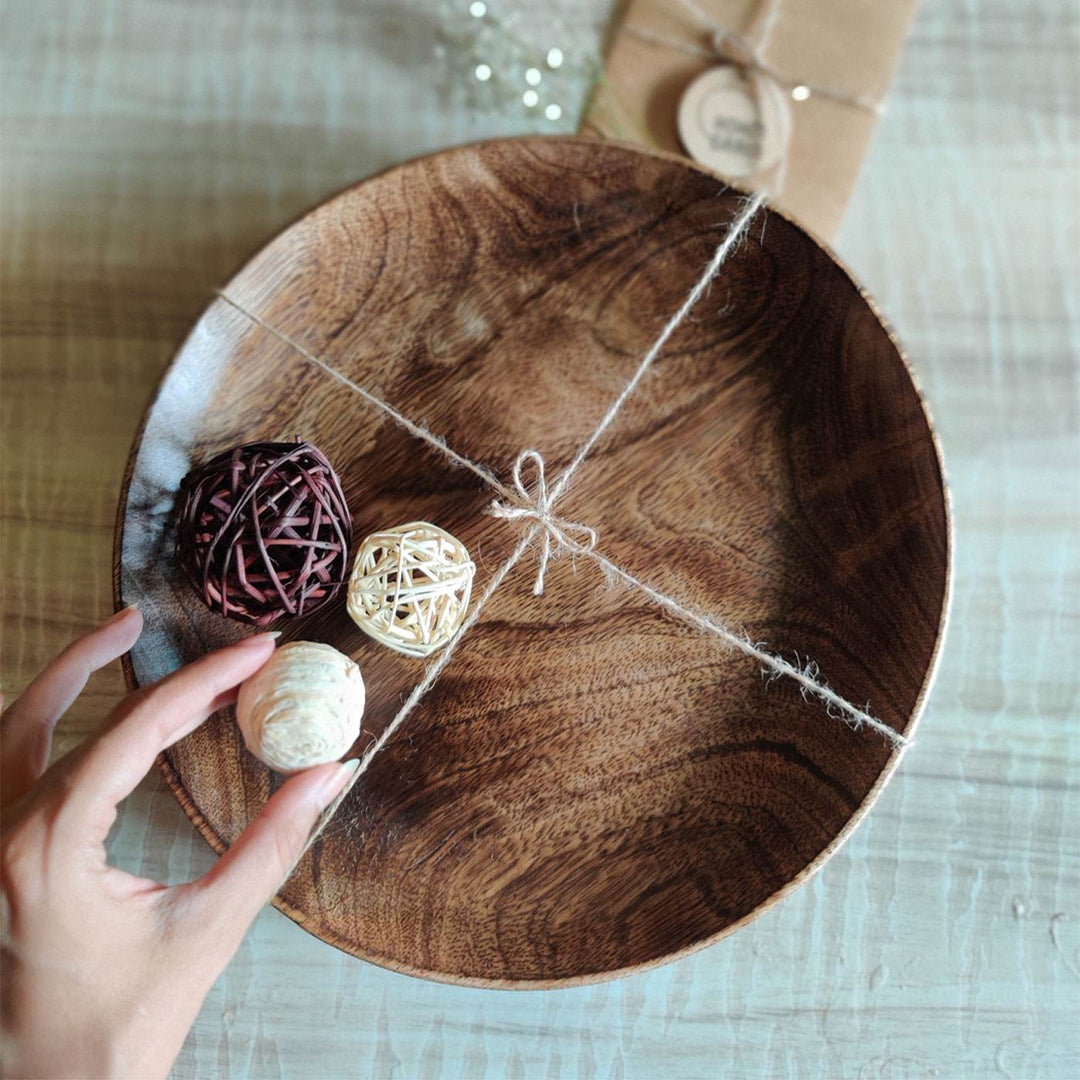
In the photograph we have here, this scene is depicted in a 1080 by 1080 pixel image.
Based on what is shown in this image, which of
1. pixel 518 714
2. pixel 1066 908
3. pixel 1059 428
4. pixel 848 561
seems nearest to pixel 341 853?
pixel 518 714

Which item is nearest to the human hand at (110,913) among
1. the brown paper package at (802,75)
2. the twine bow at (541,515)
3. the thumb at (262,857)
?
the thumb at (262,857)

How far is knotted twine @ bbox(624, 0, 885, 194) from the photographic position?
0.94 meters

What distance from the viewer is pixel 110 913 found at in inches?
23.7

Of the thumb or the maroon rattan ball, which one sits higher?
the maroon rattan ball

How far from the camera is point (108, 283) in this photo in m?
0.92

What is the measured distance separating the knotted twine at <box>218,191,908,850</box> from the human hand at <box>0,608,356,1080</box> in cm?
12

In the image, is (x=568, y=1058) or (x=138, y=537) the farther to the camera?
(x=568, y=1058)

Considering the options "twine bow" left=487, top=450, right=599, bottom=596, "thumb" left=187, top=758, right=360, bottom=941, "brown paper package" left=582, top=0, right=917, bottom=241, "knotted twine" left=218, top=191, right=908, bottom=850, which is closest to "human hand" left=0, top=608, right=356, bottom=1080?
"thumb" left=187, top=758, right=360, bottom=941

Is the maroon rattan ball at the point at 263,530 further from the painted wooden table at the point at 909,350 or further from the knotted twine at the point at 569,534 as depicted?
the painted wooden table at the point at 909,350

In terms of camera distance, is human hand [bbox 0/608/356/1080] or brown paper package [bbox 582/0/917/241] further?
brown paper package [bbox 582/0/917/241]

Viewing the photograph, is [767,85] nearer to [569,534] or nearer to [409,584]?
[569,534]

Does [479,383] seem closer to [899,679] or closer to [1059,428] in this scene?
[899,679]

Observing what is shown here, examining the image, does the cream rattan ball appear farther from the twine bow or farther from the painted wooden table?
the painted wooden table

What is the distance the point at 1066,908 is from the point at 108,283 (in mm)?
1130
